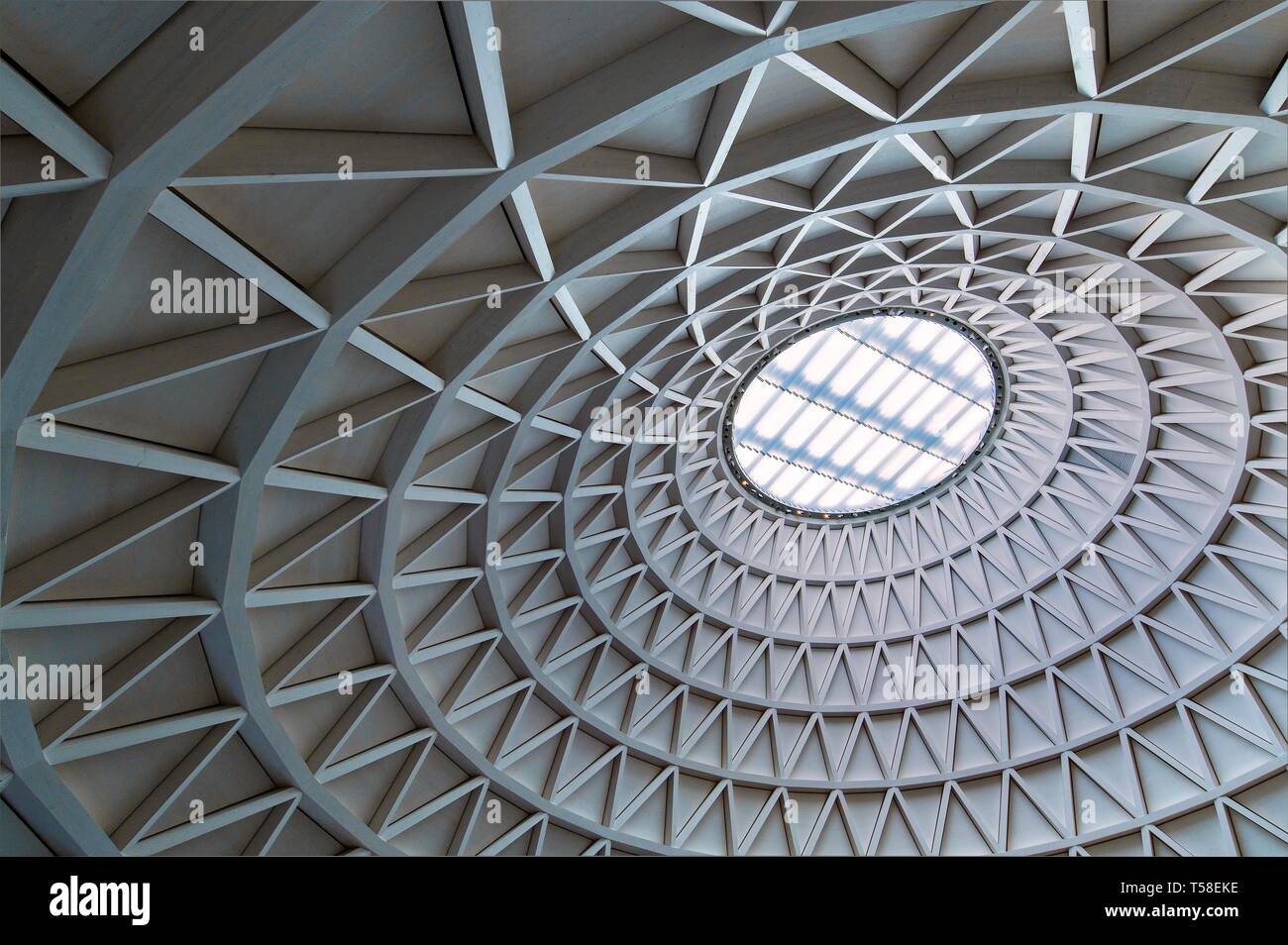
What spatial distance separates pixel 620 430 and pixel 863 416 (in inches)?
565

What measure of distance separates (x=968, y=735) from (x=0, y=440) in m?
37.3

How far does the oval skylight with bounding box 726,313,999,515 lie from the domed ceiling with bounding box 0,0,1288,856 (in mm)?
1106

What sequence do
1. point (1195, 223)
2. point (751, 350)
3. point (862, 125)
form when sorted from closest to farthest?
point (862, 125) < point (1195, 223) < point (751, 350)

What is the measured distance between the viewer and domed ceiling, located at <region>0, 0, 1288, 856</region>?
11.9 m

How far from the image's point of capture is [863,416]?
38062 millimetres

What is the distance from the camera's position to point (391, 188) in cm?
1359
